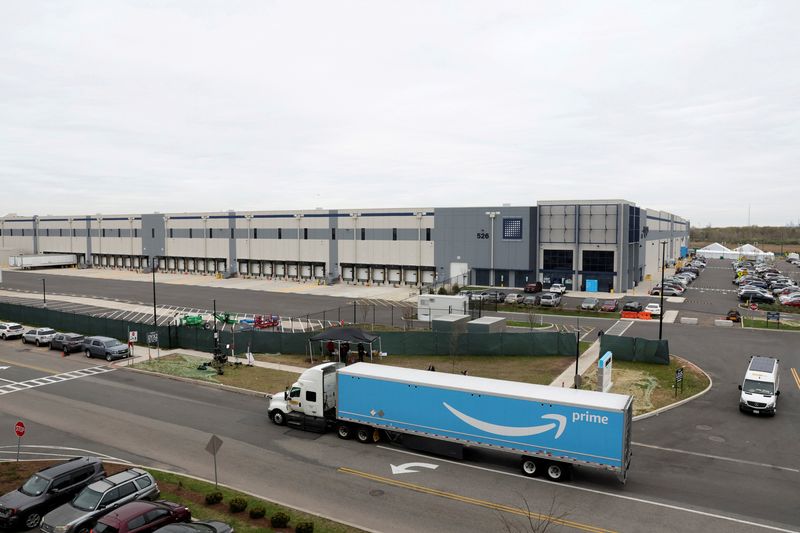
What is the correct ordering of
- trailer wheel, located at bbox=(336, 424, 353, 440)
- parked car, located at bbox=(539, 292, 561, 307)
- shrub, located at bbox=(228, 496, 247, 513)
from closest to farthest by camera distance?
1. shrub, located at bbox=(228, 496, 247, 513)
2. trailer wheel, located at bbox=(336, 424, 353, 440)
3. parked car, located at bbox=(539, 292, 561, 307)

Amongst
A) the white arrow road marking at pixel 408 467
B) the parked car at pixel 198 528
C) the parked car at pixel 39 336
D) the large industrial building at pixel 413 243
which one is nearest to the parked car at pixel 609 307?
the large industrial building at pixel 413 243

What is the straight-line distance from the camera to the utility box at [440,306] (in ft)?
166

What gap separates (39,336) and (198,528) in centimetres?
3963

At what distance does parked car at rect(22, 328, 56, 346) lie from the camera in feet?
148

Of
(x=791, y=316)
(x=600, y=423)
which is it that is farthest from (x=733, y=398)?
(x=791, y=316)

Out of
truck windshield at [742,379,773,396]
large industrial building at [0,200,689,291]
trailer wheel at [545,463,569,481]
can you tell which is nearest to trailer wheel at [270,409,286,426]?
trailer wheel at [545,463,569,481]

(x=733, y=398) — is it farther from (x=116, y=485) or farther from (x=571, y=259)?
(x=571, y=259)

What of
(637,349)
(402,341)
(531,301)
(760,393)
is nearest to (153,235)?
(531,301)

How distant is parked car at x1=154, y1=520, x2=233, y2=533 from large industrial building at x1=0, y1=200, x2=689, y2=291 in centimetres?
6476

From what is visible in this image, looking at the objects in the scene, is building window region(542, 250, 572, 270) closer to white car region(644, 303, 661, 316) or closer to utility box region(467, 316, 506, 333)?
white car region(644, 303, 661, 316)

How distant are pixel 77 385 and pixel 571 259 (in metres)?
59.5

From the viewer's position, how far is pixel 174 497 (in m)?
18.0

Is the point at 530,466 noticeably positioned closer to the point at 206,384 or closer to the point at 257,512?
the point at 257,512

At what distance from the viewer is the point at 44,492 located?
17203 mm
